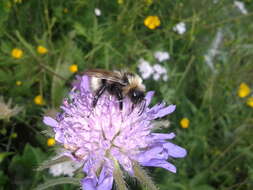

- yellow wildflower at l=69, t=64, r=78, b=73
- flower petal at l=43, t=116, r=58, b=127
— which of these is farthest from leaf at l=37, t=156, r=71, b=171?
yellow wildflower at l=69, t=64, r=78, b=73

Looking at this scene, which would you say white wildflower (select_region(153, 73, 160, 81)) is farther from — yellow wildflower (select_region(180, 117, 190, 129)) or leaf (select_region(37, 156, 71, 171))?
leaf (select_region(37, 156, 71, 171))

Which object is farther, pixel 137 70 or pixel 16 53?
pixel 137 70

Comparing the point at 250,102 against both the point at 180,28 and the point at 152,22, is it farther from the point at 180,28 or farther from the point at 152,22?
the point at 152,22

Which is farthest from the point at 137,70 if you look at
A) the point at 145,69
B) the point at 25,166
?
the point at 25,166

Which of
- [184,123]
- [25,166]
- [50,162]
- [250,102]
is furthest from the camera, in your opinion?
[250,102]

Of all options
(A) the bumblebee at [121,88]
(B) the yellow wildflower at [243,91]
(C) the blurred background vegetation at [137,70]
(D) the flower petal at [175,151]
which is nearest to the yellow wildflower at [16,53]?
(C) the blurred background vegetation at [137,70]

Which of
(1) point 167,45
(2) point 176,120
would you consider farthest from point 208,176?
(1) point 167,45

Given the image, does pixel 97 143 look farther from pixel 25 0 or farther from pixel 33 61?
pixel 25 0
